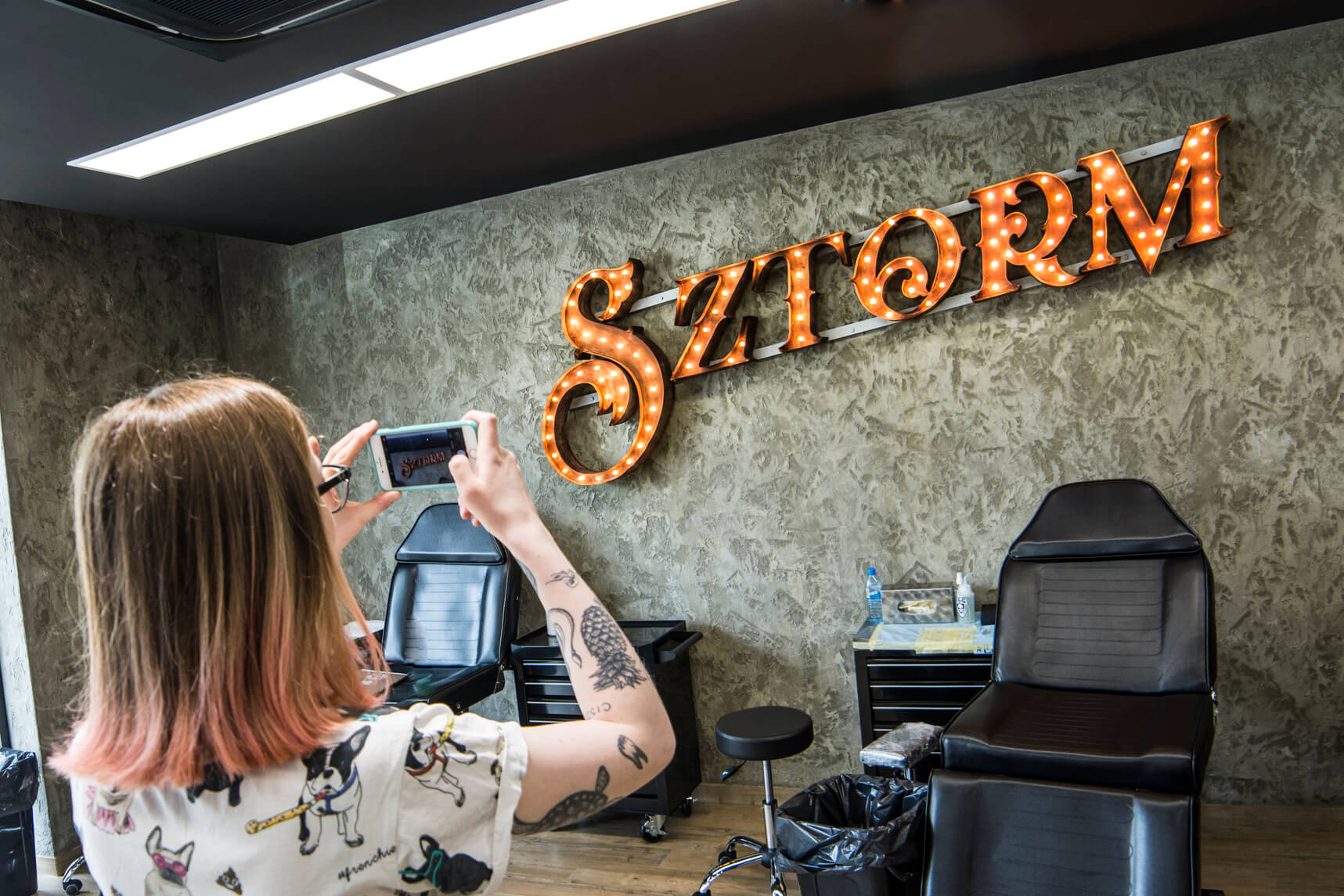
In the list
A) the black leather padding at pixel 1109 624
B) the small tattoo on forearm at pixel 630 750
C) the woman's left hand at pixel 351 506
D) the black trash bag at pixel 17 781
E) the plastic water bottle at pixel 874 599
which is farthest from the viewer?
the plastic water bottle at pixel 874 599

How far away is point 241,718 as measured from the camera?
801 millimetres

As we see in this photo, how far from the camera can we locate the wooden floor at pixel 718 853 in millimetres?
2830

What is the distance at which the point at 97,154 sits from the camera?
3.12m

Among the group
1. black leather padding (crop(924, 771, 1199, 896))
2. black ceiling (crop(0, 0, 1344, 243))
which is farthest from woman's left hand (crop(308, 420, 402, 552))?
black leather padding (crop(924, 771, 1199, 896))

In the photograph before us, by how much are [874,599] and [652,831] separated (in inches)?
49.6

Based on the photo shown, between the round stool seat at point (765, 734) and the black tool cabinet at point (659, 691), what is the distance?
25.4 inches

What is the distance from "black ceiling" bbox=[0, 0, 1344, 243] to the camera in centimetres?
242

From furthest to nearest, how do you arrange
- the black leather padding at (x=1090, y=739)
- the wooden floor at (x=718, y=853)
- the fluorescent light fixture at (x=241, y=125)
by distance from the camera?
the wooden floor at (x=718, y=853)
the fluorescent light fixture at (x=241, y=125)
the black leather padding at (x=1090, y=739)

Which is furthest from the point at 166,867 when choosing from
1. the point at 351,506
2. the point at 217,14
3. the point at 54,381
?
the point at 54,381

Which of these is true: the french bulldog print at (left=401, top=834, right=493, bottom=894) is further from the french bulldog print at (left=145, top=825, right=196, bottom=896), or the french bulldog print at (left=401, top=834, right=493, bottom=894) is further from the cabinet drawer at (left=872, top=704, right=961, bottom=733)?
the cabinet drawer at (left=872, top=704, right=961, bottom=733)

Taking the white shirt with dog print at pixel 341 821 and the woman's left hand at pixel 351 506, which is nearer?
the white shirt with dog print at pixel 341 821

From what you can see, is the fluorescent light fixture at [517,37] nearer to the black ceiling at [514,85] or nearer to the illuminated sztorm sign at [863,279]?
the black ceiling at [514,85]

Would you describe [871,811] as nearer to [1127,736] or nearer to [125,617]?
→ [1127,736]

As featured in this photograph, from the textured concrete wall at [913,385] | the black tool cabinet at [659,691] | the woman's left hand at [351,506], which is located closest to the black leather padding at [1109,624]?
the textured concrete wall at [913,385]
